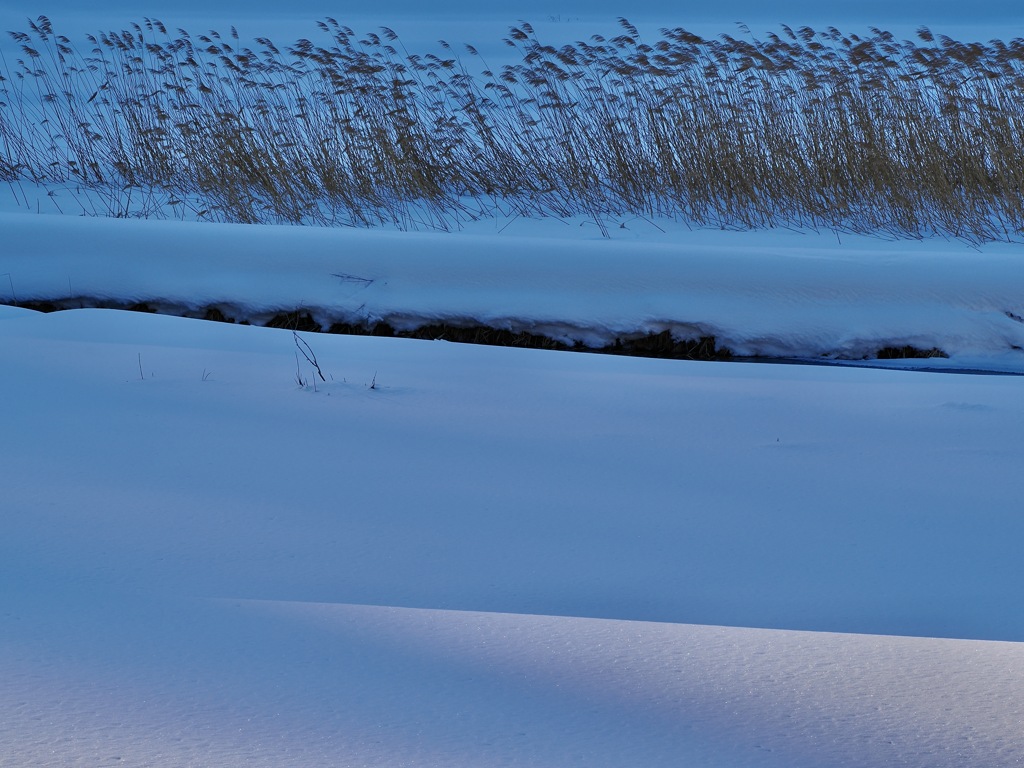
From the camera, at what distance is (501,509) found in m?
1.89

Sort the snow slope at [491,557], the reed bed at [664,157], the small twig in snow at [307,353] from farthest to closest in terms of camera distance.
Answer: the reed bed at [664,157] → the small twig in snow at [307,353] → the snow slope at [491,557]

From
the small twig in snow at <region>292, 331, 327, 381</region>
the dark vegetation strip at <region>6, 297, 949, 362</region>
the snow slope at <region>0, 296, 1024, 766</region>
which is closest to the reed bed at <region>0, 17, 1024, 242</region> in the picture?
the dark vegetation strip at <region>6, 297, 949, 362</region>

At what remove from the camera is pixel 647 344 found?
3.35 m

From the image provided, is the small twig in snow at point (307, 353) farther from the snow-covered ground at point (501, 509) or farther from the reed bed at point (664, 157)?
the reed bed at point (664, 157)

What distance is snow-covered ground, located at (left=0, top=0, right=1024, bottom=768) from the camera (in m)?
0.97

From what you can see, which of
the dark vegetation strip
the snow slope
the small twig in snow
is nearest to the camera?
the snow slope

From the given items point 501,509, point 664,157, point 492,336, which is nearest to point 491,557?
point 501,509

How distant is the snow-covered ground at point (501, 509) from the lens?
0.97m

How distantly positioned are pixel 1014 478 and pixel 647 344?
1418mm

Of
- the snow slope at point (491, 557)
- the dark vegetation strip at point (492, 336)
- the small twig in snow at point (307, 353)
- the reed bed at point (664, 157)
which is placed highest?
the reed bed at point (664, 157)

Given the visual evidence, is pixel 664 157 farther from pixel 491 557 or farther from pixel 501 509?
pixel 491 557

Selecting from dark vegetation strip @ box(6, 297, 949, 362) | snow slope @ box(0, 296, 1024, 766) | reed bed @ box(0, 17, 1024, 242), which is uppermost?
reed bed @ box(0, 17, 1024, 242)

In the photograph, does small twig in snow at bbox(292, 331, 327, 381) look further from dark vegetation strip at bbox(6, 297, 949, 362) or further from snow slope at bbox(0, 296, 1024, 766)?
dark vegetation strip at bbox(6, 297, 949, 362)

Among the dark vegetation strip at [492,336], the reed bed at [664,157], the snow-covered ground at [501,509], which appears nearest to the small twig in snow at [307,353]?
the snow-covered ground at [501,509]
